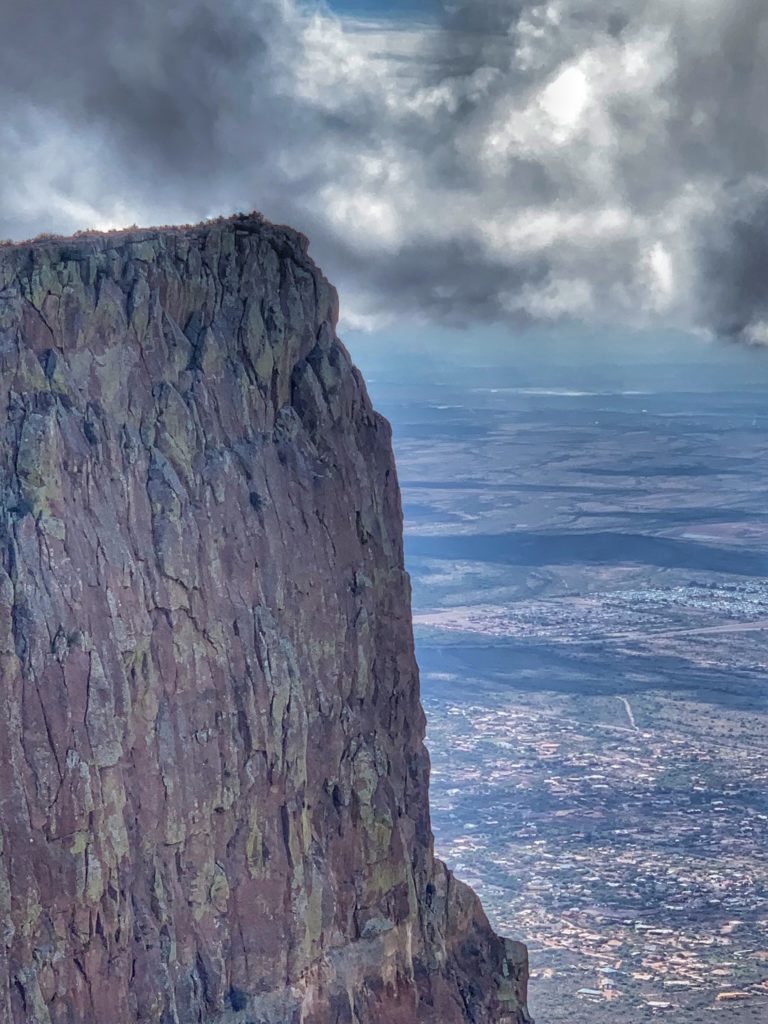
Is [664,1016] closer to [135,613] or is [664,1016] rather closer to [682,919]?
[682,919]

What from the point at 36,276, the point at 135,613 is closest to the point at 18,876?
the point at 135,613

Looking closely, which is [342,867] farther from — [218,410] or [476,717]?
[476,717]

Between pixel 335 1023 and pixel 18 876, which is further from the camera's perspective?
pixel 335 1023

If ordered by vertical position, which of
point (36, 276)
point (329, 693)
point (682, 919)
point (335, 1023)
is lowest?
point (682, 919)

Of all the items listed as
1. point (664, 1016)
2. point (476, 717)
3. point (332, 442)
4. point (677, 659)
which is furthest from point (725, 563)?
point (332, 442)

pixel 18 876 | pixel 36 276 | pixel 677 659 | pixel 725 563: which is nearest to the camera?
pixel 18 876

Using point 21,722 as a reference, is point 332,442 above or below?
above

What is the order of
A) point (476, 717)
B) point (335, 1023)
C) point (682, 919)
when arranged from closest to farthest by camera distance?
point (335, 1023)
point (682, 919)
point (476, 717)
